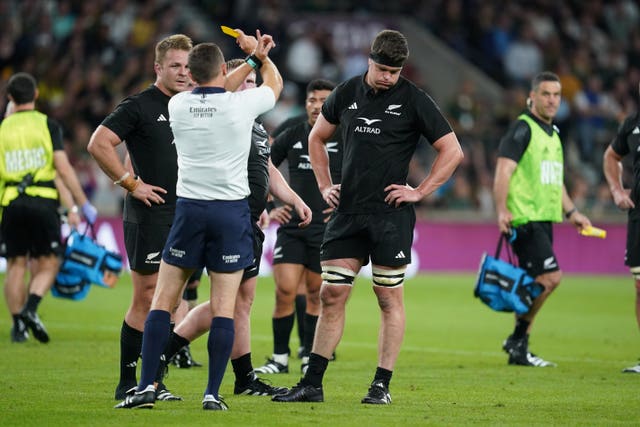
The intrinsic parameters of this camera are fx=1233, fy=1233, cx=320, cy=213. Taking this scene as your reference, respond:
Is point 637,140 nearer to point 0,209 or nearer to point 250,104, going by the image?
point 250,104

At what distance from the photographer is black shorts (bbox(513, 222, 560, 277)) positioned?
41.3ft

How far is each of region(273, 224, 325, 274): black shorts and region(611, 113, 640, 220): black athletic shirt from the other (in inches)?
123

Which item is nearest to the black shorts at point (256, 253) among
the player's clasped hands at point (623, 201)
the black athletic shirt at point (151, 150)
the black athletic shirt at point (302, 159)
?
the black athletic shirt at point (151, 150)

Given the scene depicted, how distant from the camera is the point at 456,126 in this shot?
2794 cm

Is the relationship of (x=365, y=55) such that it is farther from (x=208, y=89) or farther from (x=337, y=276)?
(x=208, y=89)

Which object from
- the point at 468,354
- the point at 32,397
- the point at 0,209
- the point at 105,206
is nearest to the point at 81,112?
the point at 105,206

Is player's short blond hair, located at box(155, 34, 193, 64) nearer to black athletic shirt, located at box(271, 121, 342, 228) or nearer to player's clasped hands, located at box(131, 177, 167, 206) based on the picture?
player's clasped hands, located at box(131, 177, 167, 206)

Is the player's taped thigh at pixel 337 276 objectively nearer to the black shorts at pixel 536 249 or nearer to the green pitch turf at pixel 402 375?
the green pitch turf at pixel 402 375

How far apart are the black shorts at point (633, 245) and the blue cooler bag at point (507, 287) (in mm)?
935

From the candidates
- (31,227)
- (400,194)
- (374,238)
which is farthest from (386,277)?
(31,227)

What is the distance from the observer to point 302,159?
40.3ft

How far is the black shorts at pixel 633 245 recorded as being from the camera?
1214 centimetres

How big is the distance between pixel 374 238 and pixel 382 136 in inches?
29.9

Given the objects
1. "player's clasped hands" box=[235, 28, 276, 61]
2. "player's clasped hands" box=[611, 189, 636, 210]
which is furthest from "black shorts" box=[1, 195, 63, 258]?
"player's clasped hands" box=[611, 189, 636, 210]
